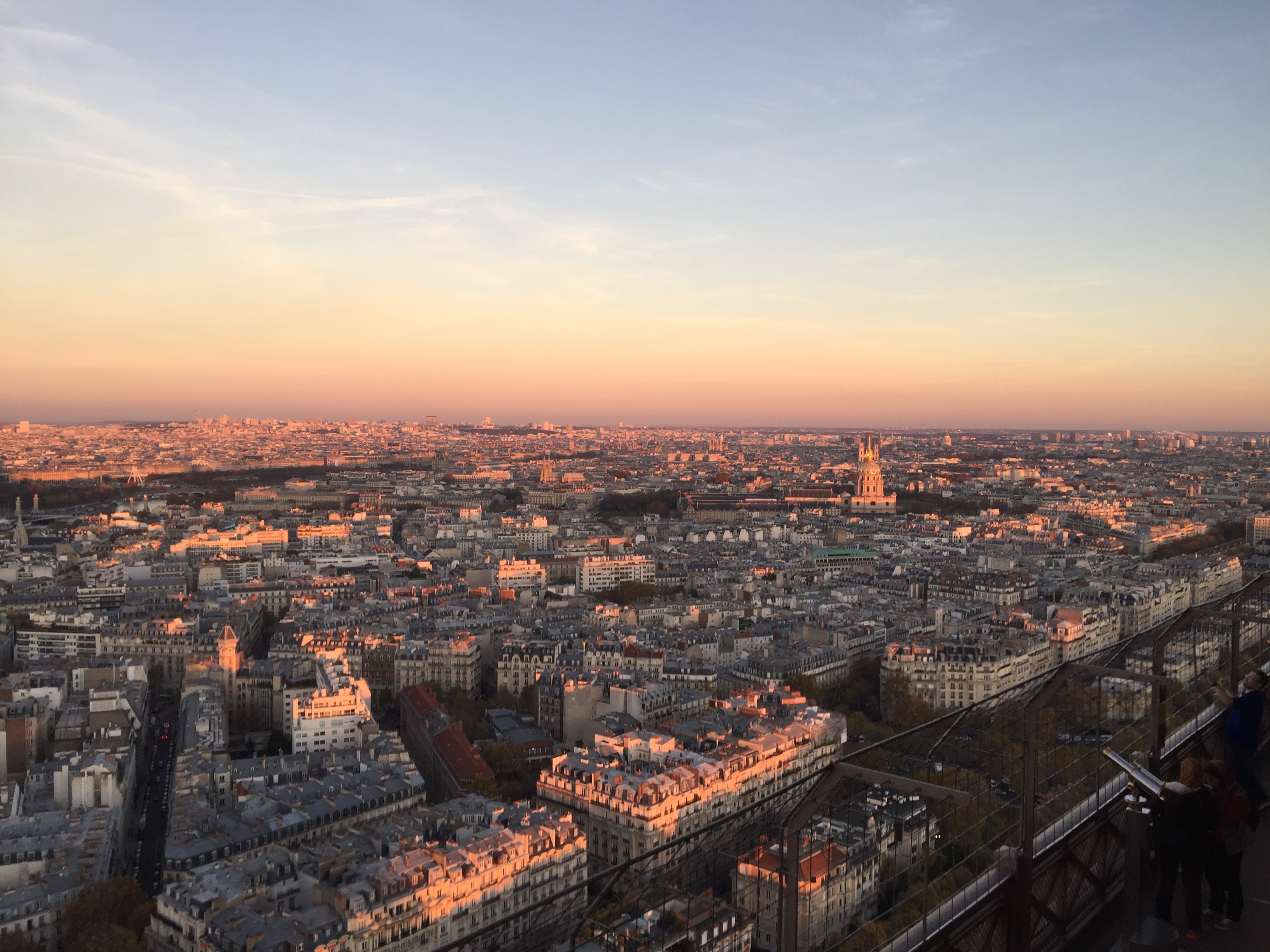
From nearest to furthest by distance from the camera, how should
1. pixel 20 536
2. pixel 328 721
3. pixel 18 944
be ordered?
pixel 18 944 → pixel 328 721 → pixel 20 536

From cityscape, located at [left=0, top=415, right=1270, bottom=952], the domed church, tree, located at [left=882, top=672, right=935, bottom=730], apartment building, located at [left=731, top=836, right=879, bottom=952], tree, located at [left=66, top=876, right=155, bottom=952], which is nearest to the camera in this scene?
apartment building, located at [left=731, top=836, right=879, bottom=952]

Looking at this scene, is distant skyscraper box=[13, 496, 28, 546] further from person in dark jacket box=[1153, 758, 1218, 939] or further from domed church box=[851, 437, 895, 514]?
person in dark jacket box=[1153, 758, 1218, 939]

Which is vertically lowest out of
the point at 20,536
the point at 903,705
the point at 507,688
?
the point at 507,688

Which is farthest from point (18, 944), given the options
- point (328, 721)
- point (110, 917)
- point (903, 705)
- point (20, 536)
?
point (20, 536)

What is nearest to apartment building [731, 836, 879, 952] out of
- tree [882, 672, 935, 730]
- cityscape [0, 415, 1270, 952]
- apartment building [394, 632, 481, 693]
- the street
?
cityscape [0, 415, 1270, 952]

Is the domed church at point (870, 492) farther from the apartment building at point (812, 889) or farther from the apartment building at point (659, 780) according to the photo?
the apartment building at point (812, 889)

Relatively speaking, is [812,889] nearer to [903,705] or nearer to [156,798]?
[156,798]
